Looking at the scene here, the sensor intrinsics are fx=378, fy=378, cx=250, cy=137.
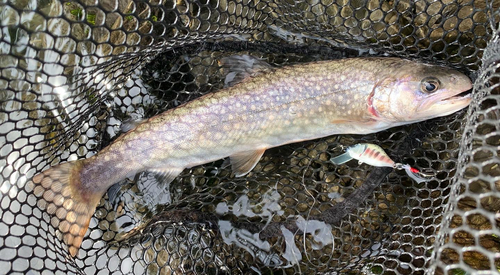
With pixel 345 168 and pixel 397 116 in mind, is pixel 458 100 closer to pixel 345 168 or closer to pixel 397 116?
pixel 397 116

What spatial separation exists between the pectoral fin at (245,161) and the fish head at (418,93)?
3.42ft

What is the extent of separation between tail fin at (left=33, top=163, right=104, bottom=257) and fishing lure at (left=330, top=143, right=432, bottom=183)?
2238mm

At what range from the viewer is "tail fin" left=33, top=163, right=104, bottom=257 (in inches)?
117

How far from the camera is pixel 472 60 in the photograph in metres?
3.41

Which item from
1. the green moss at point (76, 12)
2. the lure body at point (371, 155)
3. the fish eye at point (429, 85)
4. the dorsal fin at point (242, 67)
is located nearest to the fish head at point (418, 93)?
the fish eye at point (429, 85)

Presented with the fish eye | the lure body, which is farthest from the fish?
the lure body

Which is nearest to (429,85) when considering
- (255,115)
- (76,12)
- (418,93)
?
(418,93)

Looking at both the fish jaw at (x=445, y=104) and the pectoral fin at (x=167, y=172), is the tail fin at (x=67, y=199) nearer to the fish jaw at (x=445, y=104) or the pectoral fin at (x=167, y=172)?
the pectoral fin at (x=167, y=172)

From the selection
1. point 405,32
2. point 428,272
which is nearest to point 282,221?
point 428,272

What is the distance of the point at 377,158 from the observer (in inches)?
126

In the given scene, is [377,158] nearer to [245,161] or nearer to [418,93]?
[418,93]

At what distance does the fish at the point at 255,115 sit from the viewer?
3.03 metres

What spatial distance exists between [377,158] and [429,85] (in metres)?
0.72

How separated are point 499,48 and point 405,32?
1029 mm
